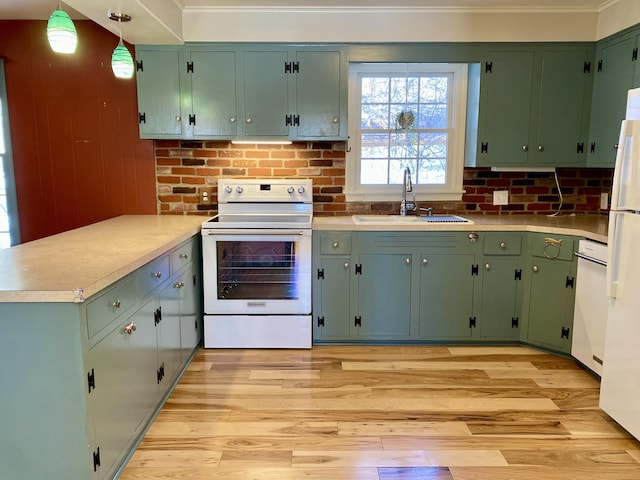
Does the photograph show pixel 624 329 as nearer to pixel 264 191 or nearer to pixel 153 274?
pixel 153 274

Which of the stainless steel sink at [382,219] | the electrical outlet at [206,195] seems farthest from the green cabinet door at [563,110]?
the electrical outlet at [206,195]

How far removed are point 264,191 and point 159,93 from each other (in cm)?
105

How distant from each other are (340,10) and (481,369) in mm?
2665

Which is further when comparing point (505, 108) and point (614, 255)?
point (505, 108)

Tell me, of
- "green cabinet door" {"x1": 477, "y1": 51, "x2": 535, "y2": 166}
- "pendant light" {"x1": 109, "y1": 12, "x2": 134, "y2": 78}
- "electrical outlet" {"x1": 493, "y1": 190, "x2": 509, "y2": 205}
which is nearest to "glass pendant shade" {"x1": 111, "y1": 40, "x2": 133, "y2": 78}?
"pendant light" {"x1": 109, "y1": 12, "x2": 134, "y2": 78}

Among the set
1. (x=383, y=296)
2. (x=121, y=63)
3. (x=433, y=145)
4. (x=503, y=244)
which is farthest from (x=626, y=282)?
(x=121, y=63)

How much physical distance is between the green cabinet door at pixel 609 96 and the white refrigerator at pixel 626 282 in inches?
41.7

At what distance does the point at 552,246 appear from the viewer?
3.10 metres

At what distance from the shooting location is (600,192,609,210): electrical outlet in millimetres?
3648

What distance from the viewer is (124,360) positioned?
6.53 feet

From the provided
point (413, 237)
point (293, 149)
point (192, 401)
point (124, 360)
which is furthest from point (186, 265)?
point (413, 237)

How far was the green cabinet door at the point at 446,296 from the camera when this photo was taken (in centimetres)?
328

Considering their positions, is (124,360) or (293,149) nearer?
(124,360)

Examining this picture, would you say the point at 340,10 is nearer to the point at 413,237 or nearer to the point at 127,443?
the point at 413,237
